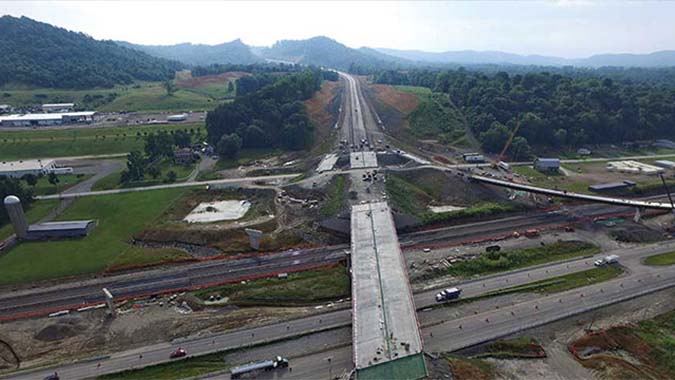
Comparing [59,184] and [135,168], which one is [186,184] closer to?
[135,168]

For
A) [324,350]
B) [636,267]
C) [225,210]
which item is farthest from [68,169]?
[636,267]

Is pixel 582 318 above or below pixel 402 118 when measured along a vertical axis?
below

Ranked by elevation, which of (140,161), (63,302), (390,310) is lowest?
(63,302)

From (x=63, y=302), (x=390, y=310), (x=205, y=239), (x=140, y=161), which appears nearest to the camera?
(x=390, y=310)

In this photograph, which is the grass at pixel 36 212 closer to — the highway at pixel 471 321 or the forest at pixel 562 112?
the highway at pixel 471 321

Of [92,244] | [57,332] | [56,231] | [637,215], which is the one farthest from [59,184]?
[637,215]

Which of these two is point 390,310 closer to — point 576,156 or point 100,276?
point 100,276

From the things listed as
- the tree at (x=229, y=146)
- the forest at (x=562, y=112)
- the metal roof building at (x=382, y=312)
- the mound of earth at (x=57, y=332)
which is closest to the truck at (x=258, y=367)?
the metal roof building at (x=382, y=312)
